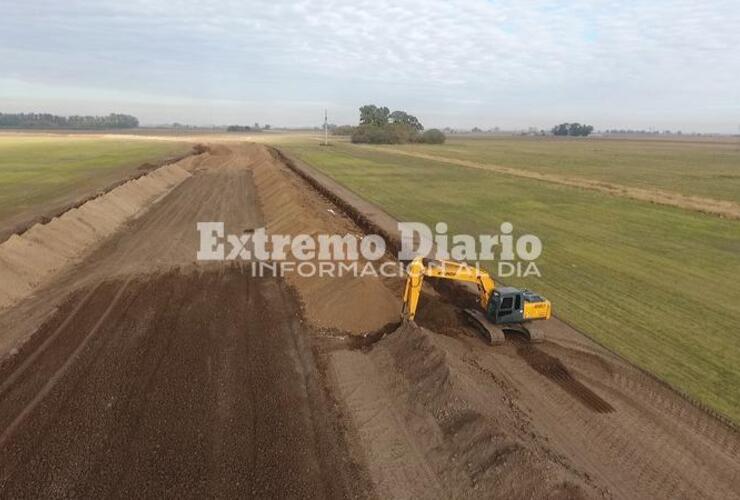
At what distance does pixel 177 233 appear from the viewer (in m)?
28.7

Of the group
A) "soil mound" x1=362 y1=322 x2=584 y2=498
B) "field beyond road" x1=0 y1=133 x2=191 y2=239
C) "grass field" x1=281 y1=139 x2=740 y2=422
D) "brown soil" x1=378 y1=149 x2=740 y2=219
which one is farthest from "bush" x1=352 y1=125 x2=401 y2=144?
"soil mound" x1=362 y1=322 x2=584 y2=498

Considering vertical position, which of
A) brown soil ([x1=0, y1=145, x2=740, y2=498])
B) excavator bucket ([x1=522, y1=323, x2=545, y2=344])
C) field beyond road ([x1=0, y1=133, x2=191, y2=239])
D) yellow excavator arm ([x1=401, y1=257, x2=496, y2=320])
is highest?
yellow excavator arm ([x1=401, y1=257, x2=496, y2=320])

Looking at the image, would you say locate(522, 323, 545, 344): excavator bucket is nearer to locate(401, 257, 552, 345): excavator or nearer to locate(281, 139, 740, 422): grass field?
locate(401, 257, 552, 345): excavator

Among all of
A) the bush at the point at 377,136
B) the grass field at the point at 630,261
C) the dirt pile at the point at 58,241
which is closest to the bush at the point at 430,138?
the bush at the point at 377,136

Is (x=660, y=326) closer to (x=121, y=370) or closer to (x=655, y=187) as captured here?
(x=121, y=370)

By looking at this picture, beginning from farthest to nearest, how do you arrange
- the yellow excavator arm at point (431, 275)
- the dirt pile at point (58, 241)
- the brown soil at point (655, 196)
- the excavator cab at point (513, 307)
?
the brown soil at point (655, 196), the dirt pile at point (58, 241), the excavator cab at point (513, 307), the yellow excavator arm at point (431, 275)

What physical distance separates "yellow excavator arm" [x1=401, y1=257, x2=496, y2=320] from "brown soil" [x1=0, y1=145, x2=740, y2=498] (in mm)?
774

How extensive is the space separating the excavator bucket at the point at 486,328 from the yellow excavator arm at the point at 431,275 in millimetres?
530

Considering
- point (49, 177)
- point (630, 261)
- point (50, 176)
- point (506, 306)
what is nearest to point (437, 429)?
point (506, 306)

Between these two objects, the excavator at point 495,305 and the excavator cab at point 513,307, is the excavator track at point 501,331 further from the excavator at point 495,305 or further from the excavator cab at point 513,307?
the excavator cab at point 513,307

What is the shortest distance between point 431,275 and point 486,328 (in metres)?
2.53

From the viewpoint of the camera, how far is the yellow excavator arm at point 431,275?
14.4 meters

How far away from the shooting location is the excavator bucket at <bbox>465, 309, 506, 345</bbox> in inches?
591

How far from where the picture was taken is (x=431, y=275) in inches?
570
